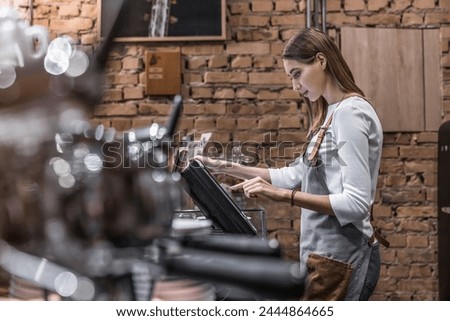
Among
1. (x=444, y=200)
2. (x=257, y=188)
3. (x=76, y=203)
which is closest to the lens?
(x=76, y=203)

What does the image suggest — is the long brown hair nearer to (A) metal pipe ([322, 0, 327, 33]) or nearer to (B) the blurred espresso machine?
(B) the blurred espresso machine

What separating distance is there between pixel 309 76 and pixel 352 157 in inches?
7.5

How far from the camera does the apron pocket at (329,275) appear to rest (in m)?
1.02

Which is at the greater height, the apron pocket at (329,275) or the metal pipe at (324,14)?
the metal pipe at (324,14)

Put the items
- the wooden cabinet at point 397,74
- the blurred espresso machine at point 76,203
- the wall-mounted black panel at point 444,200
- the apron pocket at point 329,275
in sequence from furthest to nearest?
the wooden cabinet at point 397,74
the wall-mounted black panel at point 444,200
the apron pocket at point 329,275
the blurred espresso machine at point 76,203

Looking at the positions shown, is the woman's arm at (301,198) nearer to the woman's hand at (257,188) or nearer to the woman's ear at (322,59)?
the woman's hand at (257,188)

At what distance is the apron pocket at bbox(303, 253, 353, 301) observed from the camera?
1019 millimetres

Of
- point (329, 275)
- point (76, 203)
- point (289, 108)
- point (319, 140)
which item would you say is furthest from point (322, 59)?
point (289, 108)

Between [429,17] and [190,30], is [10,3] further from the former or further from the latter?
[429,17]

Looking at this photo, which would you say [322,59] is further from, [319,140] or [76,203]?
[76,203]

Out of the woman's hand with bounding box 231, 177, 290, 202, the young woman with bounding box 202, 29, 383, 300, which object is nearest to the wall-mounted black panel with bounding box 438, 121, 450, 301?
the young woman with bounding box 202, 29, 383, 300

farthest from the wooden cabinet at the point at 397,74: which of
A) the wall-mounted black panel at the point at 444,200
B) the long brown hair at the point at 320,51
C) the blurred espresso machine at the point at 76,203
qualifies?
the blurred espresso machine at the point at 76,203

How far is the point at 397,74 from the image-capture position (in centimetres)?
219
